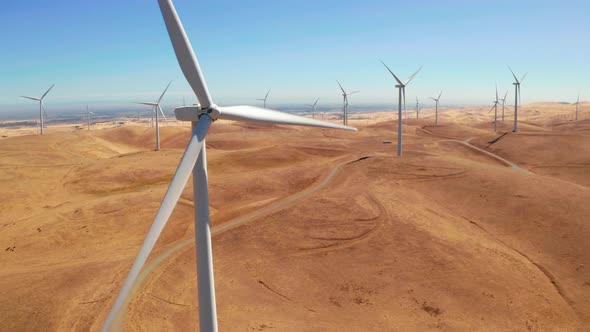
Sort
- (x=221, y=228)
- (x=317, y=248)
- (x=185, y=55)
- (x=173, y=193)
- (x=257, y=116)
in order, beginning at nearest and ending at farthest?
(x=173, y=193), (x=185, y=55), (x=257, y=116), (x=317, y=248), (x=221, y=228)

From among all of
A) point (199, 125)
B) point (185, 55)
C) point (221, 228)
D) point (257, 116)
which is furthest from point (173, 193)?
point (221, 228)

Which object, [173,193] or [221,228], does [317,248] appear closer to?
[221,228]

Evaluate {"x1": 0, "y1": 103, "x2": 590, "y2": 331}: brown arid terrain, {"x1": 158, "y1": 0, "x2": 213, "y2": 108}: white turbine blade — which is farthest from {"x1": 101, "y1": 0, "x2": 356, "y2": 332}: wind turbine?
{"x1": 0, "y1": 103, "x2": 590, "y2": 331}: brown arid terrain

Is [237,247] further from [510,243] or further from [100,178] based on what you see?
[100,178]

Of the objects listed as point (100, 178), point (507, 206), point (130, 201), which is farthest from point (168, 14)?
point (100, 178)

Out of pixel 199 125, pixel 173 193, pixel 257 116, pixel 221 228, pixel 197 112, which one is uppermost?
pixel 197 112

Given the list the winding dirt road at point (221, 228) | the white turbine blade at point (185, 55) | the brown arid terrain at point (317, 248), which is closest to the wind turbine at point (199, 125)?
the white turbine blade at point (185, 55)
